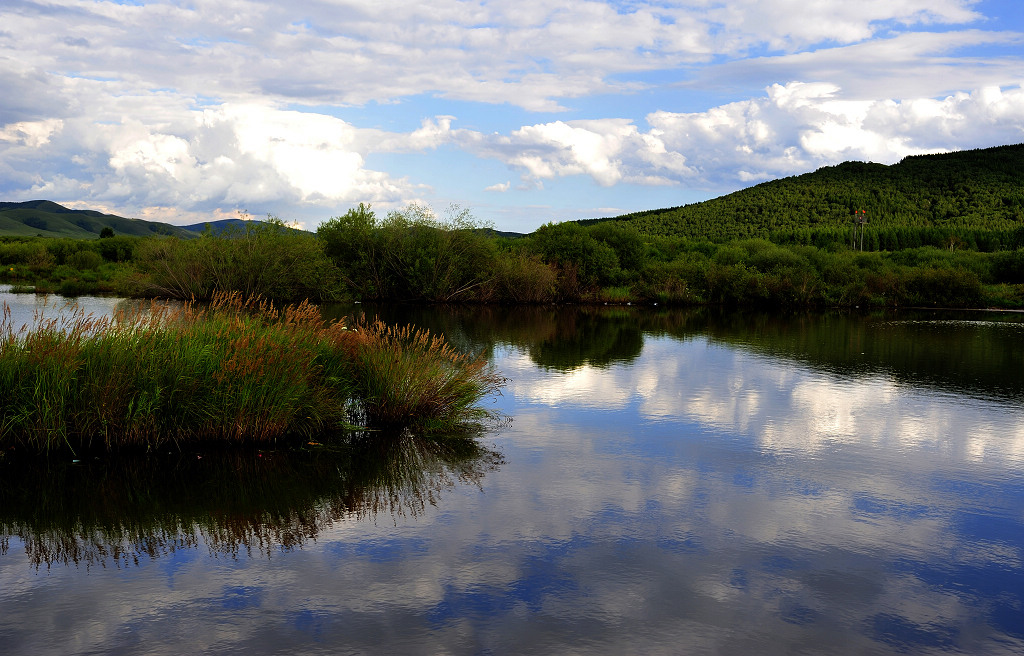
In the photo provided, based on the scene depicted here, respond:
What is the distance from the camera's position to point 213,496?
8109 mm

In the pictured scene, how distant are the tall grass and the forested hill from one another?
8506cm

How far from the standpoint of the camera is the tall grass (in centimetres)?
909

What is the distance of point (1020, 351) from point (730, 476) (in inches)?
784

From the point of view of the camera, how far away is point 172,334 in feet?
33.5

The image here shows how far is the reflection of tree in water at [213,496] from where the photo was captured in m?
6.91

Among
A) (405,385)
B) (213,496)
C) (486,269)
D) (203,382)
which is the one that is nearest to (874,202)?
(486,269)

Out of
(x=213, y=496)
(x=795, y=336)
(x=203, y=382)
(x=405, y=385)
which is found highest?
(x=203, y=382)

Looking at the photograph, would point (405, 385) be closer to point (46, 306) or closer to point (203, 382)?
point (203, 382)

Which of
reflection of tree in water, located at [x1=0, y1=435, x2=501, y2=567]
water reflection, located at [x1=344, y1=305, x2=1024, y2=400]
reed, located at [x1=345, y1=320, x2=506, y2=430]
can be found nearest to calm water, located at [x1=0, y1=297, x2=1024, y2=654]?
reflection of tree in water, located at [x1=0, y1=435, x2=501, y2=567]

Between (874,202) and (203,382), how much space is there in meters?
118

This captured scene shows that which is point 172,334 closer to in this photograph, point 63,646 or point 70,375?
point 70,375

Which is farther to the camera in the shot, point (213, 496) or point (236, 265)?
point (236, 265)

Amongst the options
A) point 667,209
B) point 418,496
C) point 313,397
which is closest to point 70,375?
point 313,397

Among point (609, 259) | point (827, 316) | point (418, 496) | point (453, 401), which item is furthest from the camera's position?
point (609, 259)
